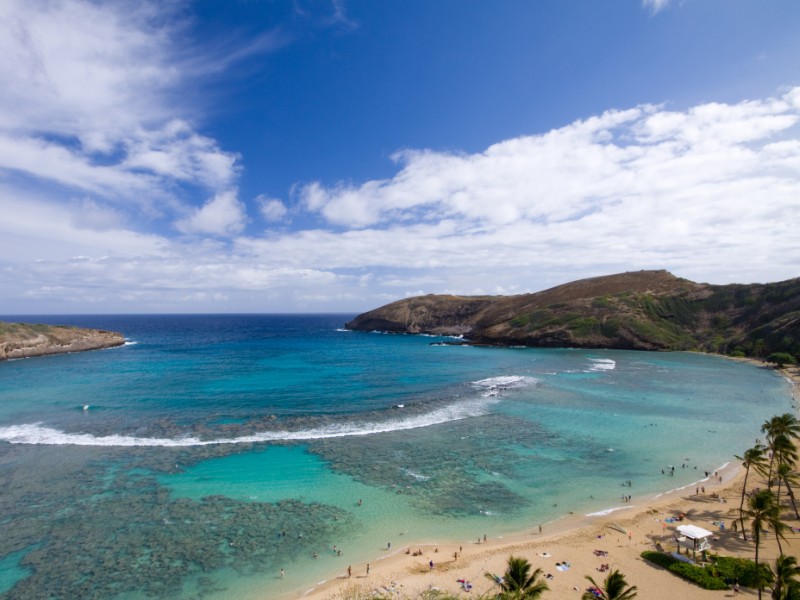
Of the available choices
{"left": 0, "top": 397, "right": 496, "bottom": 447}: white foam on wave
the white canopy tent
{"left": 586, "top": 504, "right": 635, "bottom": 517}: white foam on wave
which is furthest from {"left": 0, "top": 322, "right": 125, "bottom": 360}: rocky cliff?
the white canopy tent

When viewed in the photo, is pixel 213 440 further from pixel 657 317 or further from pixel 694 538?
pixel 657 317

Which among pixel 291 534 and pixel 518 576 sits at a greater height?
pixel 518 576

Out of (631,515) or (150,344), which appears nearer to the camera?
(631,515)

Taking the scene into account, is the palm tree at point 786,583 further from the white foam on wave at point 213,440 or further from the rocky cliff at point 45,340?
the rocky cliff at point 45,340

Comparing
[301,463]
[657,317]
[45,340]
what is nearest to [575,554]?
[301,463]

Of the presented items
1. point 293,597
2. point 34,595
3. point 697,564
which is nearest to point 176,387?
point 34,595

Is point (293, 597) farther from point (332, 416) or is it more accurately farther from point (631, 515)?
point (332, 416)

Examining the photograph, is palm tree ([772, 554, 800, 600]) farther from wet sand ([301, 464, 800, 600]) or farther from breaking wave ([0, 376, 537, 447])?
breaking wave ([0, 376, 537, 447])
